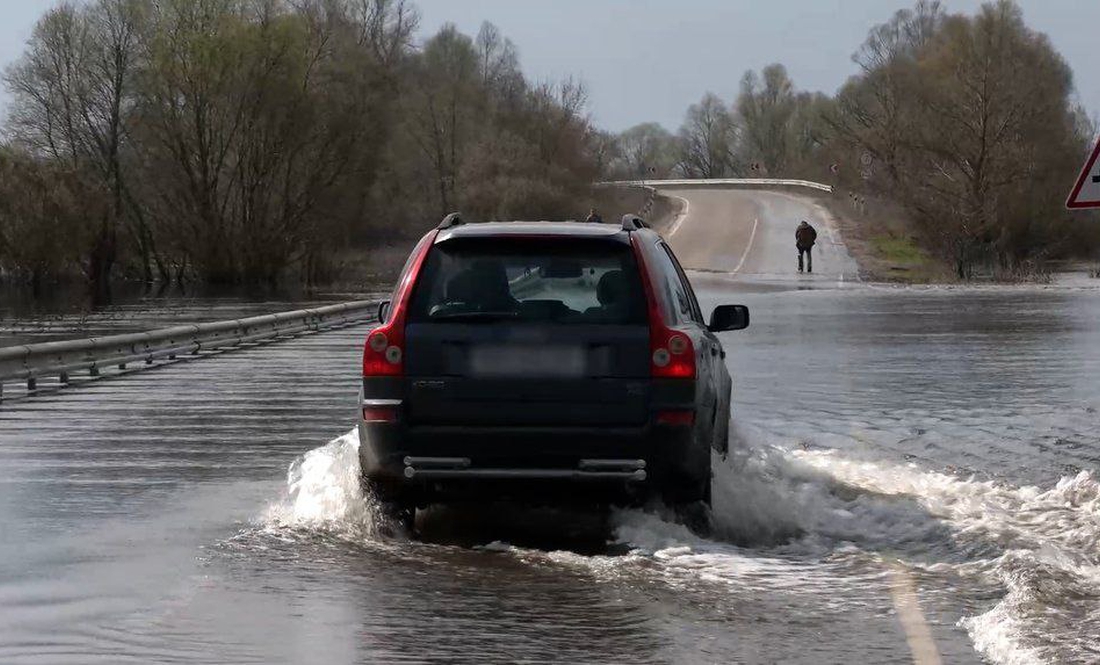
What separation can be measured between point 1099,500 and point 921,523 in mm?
1355

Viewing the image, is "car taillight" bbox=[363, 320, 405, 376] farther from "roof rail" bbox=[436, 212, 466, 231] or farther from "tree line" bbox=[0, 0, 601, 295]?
"tree line" bbox=[0, 0, 601, 295]

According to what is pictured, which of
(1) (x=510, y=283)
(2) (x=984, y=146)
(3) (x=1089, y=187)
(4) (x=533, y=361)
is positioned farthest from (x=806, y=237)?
(4) (x=533, y=361)

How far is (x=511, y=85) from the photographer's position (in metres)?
117

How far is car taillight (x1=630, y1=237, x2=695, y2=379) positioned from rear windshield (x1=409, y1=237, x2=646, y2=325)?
0.26 feet

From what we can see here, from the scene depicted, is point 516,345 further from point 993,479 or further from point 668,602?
point 993,479

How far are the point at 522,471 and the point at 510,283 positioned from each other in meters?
1.06

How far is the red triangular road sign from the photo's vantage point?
37.0 ft

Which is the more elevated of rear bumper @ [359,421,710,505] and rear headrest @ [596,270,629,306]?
rear headrest @ [596,270,629,306]

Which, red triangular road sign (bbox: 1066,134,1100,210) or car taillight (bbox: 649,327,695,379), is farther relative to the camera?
red triangular road sign (bbox: 1066,134,1100,210)

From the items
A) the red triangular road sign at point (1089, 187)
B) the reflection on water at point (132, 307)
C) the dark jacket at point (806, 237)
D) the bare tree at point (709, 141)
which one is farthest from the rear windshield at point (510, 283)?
the bare tree at point (709, 141)

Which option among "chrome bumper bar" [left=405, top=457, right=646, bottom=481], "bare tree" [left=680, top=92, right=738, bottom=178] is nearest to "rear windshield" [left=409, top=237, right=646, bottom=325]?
"chrome bumper bar" [left=405, top=457, right=646, bottom=481]

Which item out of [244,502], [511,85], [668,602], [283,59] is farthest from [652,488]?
[511,85]

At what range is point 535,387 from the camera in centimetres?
832

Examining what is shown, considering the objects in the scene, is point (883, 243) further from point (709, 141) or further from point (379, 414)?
point (709, 141)
